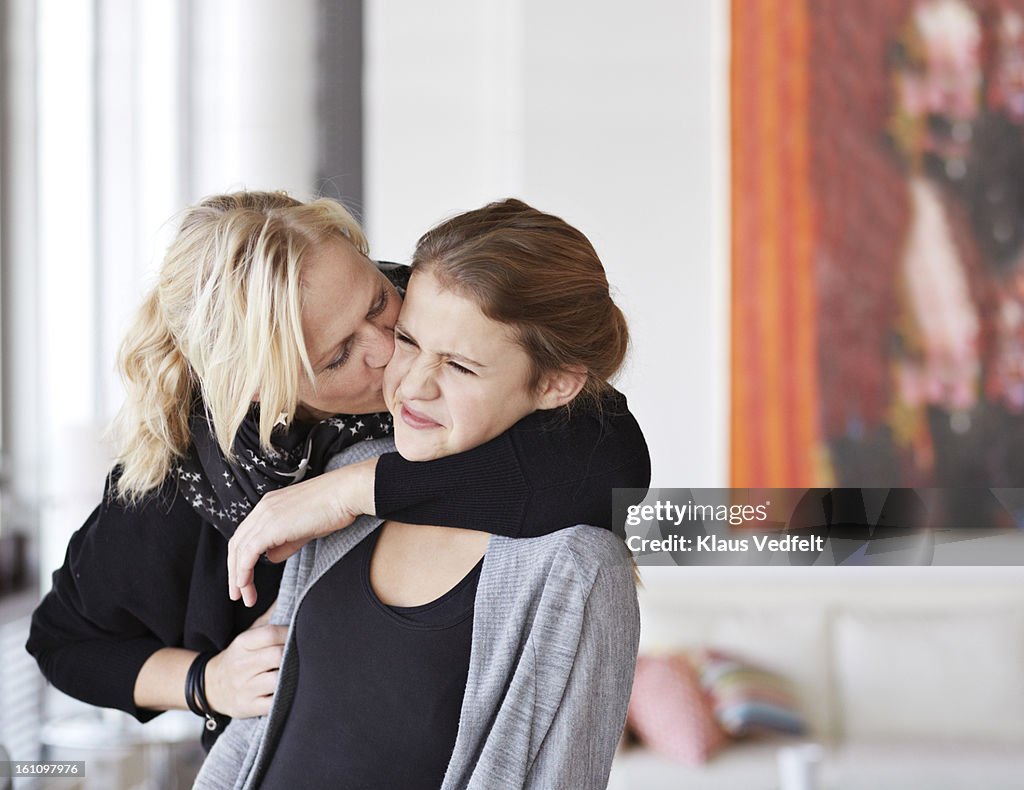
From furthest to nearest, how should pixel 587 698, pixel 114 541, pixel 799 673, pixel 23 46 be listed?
pixel 799 673, pixel 23 46, pixel 114 541, pixel 587 698

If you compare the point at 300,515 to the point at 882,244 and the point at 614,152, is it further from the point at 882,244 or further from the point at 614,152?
the point at 882,244

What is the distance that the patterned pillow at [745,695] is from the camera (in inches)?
75.9

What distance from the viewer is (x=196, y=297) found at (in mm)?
697

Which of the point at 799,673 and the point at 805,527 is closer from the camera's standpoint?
the point at 805,527

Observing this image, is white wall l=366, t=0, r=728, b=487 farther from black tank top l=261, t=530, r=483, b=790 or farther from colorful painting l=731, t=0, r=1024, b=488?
black tank top l=261, t=530, r=483, b=790

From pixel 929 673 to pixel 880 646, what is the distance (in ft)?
0.34

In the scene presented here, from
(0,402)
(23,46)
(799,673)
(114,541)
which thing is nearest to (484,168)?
(23,46)

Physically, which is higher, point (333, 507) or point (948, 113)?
point (948, 113)

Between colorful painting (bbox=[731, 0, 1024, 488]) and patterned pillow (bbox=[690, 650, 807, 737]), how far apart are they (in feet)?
1.17

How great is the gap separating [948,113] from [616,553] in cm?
176

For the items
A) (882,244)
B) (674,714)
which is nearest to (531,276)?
(674,714)

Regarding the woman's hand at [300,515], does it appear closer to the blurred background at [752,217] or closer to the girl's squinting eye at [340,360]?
the girl's squinting eye at [340,360]

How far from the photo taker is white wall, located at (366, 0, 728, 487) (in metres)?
2.12

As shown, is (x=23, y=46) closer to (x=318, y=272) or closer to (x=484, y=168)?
(x=484, y=168)
